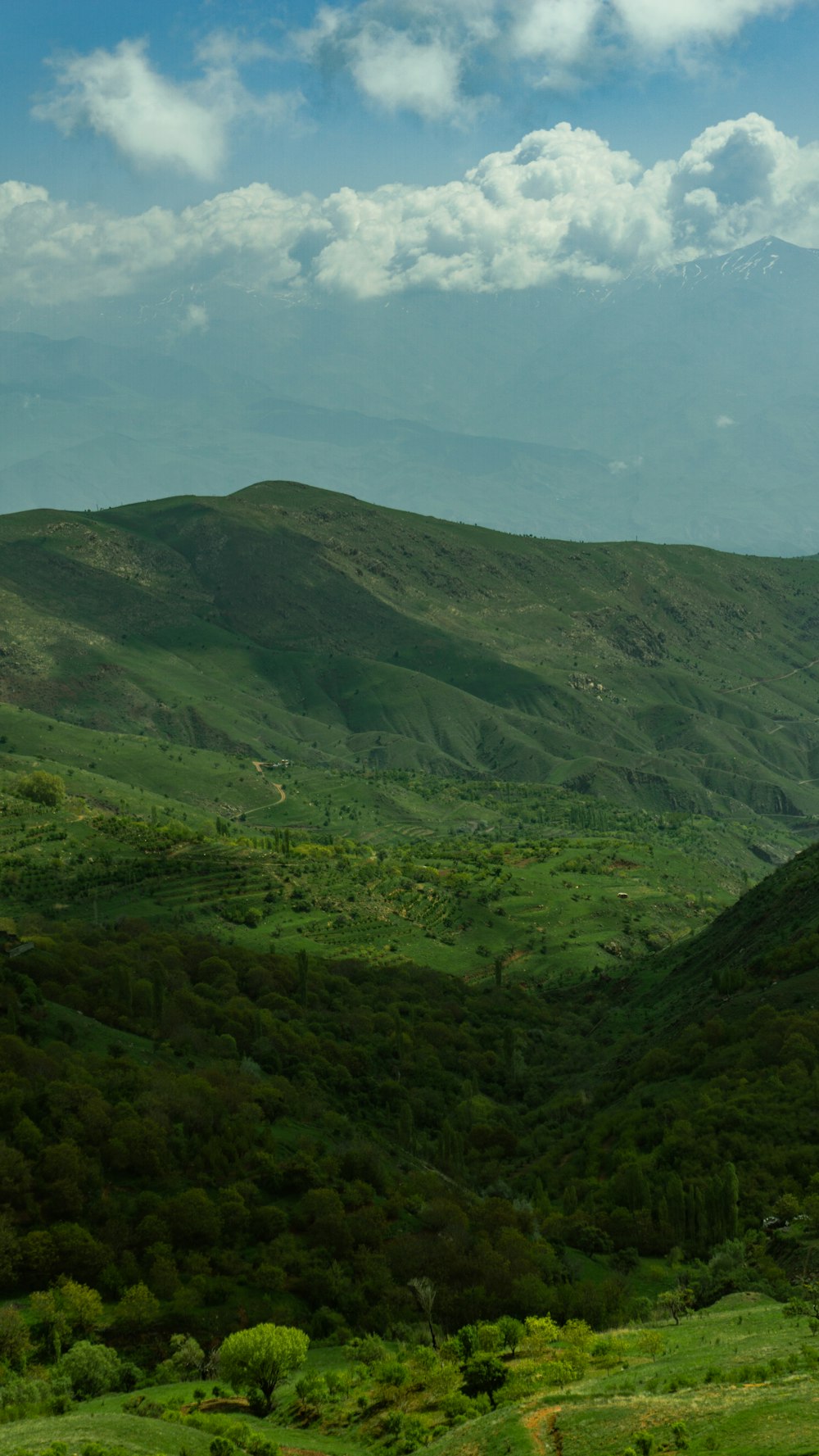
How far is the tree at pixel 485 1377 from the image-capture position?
5006cm

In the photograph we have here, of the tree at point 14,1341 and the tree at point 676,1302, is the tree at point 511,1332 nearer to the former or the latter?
the tree at point 676,1302

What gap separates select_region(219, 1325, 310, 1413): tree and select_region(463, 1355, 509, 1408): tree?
769 cm

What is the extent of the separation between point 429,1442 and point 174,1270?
2051cm

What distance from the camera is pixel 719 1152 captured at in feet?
266

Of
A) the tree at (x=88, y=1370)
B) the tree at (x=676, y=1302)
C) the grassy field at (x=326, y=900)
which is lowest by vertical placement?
the tree at (x=676, y=1302)

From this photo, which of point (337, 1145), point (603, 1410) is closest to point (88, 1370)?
point (603, 1410)

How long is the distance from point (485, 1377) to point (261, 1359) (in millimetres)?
9499

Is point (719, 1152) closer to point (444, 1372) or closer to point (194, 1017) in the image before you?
point (444, 1372)

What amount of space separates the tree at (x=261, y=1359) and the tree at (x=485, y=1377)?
7690 millimetres

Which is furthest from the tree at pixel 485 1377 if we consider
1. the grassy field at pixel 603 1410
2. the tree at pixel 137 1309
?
the tree at pixel 137 1309

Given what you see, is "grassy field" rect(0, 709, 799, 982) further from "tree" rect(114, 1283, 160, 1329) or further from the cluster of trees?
"tree" rect(114, 1283, 160, 1329)

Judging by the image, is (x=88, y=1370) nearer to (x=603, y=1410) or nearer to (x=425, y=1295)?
(x=425, y=1295)

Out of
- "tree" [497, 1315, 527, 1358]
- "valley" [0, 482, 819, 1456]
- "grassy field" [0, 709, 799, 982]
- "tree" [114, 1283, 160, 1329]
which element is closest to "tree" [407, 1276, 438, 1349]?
"valley" [0, 482, 819, 1456]

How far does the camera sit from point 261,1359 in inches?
2090
